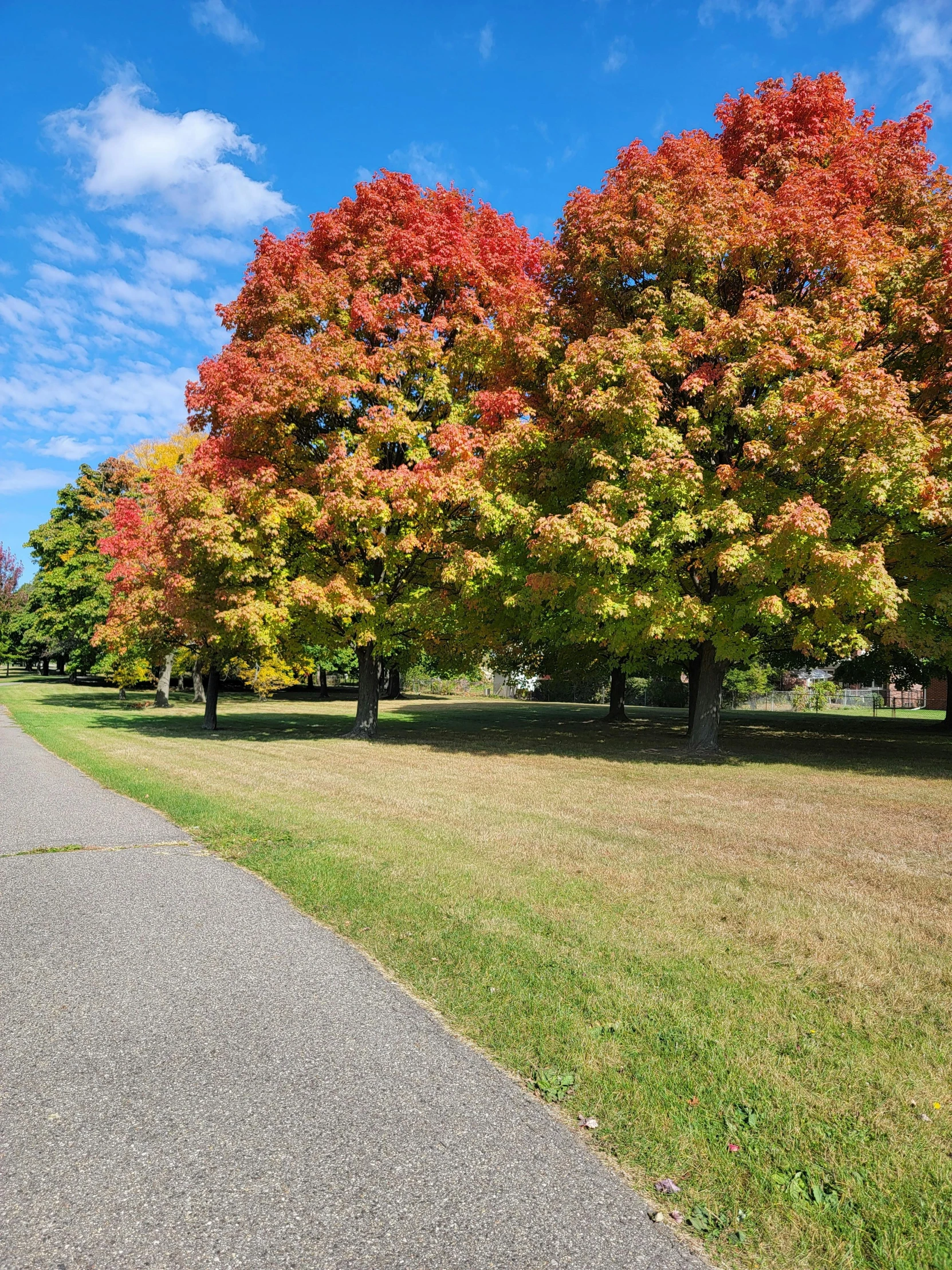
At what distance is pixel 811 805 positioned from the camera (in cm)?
979

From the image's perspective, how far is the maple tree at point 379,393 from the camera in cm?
1514

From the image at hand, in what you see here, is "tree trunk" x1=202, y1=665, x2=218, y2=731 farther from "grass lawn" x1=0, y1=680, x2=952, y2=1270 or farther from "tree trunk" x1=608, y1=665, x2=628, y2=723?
"tree trunk" x1=608, y1=665, x2=628, y2=723

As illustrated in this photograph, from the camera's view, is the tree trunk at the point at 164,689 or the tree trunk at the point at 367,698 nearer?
the tree trunk at the point at 367,698

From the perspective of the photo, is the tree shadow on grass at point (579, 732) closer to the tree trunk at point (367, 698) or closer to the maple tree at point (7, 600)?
the tree trunk at point (367, 698)

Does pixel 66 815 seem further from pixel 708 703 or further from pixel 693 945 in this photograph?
pixel 708 703

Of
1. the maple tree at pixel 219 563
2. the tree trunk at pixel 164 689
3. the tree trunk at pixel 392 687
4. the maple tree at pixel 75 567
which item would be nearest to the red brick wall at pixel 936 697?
the tree trunk at pixel 392 687

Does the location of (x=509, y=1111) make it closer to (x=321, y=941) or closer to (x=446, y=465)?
(x=321, y=941)

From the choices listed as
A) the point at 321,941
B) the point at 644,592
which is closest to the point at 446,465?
the point at 644,592

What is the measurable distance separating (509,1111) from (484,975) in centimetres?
124

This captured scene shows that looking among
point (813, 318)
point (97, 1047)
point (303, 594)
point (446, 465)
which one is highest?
point (813, 318)

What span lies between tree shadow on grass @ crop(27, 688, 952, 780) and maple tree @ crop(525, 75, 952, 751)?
259cm

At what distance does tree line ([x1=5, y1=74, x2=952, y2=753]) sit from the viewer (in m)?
12.7

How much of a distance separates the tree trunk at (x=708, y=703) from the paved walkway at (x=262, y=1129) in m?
12.6

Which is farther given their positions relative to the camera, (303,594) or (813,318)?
(303,594)
